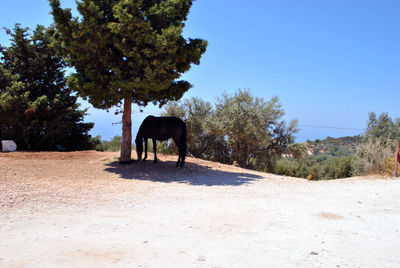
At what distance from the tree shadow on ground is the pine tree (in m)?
2.90

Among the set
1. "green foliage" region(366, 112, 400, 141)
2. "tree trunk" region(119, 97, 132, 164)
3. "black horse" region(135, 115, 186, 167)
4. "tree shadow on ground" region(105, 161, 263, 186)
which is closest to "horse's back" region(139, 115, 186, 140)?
"black horse" region(135, 115, 186, 167)

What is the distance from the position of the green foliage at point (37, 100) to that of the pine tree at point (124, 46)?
4.71 meters

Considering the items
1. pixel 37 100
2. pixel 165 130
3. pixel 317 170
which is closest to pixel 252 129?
pixel 165 130

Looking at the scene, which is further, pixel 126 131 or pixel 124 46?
pixel 126 131

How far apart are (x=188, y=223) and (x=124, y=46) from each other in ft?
24.1

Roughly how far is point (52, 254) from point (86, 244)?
484 millimetres

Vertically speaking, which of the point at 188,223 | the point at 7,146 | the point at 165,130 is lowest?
the point at 188,223


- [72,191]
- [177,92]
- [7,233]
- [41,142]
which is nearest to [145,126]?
[177,92]

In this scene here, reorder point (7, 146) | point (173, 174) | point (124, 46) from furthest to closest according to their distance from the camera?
point (7, 146), point (173, 174), point (124, 46)

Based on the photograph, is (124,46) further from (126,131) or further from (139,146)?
(139,146)

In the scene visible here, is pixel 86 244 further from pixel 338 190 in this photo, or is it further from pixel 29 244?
pixel 338 190

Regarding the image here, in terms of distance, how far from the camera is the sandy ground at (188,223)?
3.68 m

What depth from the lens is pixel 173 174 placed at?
37.3 ft

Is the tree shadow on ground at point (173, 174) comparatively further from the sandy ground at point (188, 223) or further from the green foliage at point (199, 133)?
the green foliage at point (199, 133)
